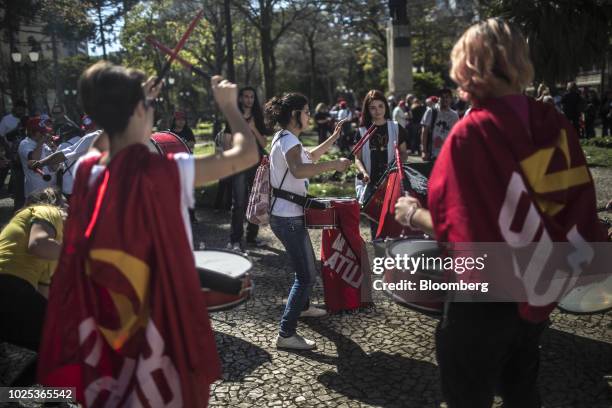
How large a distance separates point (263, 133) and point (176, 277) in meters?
4.96

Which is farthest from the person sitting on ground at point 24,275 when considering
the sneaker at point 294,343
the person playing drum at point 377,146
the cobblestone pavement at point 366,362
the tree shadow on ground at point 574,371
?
the person playing drum at point 377,146

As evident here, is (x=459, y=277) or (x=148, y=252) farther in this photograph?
(x=459, y=277)

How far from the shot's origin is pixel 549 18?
57.9 feet

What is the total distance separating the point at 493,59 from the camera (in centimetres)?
183

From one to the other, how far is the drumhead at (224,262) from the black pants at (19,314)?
1.15 metres

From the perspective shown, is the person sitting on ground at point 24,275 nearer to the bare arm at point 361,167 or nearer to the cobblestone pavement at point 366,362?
the cobblestone pavement at point 366,362

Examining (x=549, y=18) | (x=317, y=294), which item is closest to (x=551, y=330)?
(x=317, y=294)

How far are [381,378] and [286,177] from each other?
1475 millimetres

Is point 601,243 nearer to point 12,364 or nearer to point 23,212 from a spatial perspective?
point 23,212

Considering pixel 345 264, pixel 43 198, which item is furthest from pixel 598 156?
pixel 43 198

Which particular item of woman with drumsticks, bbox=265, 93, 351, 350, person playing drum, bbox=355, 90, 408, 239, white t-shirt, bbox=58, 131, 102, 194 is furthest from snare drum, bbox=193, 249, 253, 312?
person playing drum, bbox=355, 90, 408, 239

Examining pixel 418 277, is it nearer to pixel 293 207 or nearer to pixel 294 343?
pixel 293 207

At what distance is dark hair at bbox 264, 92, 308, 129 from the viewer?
396 cm

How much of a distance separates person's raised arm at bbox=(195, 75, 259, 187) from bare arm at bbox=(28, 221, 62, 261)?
3.87 feet
